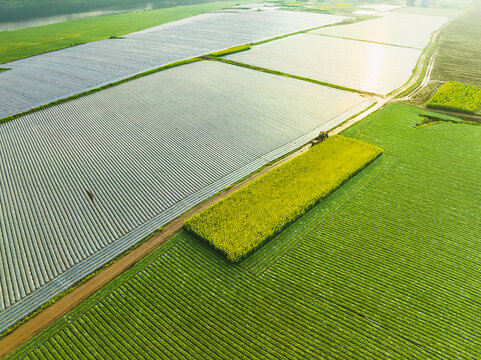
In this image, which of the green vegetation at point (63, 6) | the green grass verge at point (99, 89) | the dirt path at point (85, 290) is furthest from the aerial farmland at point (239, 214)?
the green vegetation at point (63, 6)

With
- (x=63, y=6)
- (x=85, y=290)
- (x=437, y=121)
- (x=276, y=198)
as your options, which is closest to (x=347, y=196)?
(x=276, y=198)

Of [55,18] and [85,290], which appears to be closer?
[85,290]

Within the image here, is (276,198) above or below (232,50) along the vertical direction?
below

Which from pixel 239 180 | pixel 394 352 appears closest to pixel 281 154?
pixel 239 180

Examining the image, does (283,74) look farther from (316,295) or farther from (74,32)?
(74,32)

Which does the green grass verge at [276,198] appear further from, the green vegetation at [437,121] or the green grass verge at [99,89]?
the green grass verge at [99,89]

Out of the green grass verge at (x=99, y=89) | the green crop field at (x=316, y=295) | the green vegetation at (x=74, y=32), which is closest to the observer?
the green crop field at (x=316, y=295)

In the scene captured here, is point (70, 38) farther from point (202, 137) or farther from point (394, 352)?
point (394, 352)
